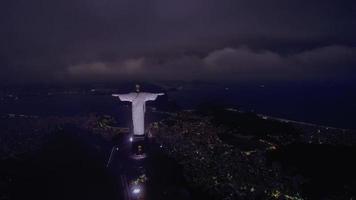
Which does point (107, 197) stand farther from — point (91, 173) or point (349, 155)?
point (349, 155)

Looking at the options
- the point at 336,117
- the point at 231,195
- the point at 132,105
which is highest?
the point at 132,105

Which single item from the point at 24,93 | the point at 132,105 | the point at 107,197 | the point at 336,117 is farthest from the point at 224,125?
the point at 24,93

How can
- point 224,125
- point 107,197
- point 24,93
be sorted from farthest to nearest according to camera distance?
1. point 24,93
2. point 224,125
3. point 107,197

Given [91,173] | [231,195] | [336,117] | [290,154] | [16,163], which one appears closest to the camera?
[231,195]

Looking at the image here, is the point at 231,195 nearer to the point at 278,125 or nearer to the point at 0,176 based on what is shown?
the point at 0,176

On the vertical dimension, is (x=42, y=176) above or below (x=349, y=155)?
above

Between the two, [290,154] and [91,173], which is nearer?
[91,173]
